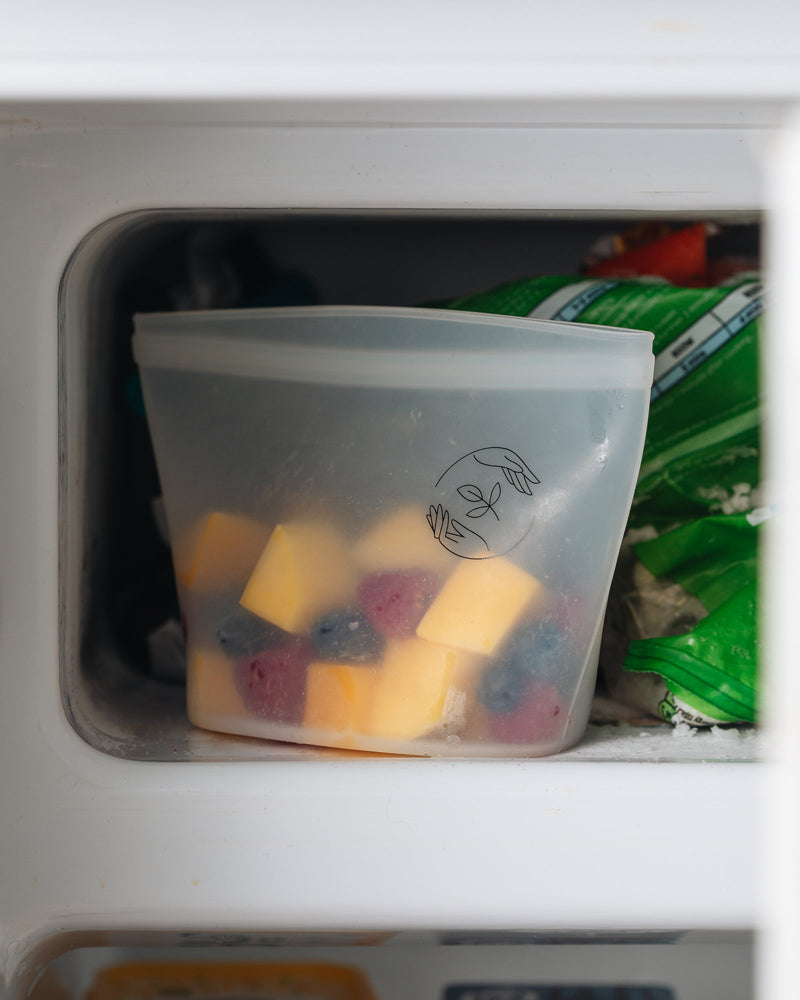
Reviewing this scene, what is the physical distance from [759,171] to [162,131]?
1.05 feet

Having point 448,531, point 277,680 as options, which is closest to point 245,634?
point 277,680

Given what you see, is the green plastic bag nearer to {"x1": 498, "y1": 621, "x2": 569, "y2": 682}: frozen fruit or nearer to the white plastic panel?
{"x1": 498, "y1": 621, "x2": 569, "y2": 682}: frozen fruit

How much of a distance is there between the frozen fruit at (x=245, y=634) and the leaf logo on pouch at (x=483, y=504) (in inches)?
5.1

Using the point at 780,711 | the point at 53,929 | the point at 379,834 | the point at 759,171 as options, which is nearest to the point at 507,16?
the point at 759,171

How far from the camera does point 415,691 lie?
0.50 meters

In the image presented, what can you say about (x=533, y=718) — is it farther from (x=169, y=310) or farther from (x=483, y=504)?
(x=169, y=310)

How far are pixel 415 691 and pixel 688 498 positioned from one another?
269mm

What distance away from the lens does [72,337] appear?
509 millimetres

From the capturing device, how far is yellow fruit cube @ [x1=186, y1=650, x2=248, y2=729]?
1.74 ft

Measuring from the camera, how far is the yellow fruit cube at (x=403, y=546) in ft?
1.62

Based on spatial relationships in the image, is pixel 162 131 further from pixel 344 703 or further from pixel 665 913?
pixel 665 913

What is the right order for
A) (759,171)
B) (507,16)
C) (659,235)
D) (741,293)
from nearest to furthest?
(507,16) < (759,171) < (741,293) < (659,235)

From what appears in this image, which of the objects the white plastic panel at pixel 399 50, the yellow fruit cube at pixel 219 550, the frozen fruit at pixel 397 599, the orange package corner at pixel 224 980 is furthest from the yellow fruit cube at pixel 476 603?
the orange package corner at pixel 224 980

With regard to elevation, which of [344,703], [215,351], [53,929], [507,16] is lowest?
[53,929]
